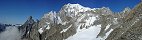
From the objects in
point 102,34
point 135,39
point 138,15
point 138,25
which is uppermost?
point 102,34

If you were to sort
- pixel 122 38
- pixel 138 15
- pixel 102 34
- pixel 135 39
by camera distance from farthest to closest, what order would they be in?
pixel 102 34 < pixel 138 15 < pixel 122 38 < pixel 135 39

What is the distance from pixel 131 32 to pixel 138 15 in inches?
236

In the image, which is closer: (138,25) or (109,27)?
(138,25)

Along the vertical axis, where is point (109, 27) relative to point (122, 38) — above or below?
above

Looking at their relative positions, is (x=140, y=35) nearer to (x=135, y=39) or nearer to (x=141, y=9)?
(x=135, y=39)

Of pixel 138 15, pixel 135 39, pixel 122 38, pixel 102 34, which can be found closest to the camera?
pixel 135 39

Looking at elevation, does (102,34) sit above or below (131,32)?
above

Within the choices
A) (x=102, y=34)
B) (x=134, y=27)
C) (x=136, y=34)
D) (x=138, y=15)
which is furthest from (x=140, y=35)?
(x=102, y=34)

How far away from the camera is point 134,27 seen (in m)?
36.4

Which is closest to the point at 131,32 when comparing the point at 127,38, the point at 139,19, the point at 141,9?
the point at 127,38

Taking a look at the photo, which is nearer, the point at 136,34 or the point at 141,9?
the point at 136,34

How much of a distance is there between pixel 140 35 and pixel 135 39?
721mm

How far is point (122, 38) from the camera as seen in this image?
119 feet

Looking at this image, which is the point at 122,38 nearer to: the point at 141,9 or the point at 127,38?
the point at 127,38
